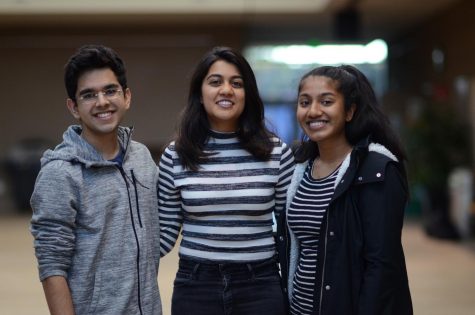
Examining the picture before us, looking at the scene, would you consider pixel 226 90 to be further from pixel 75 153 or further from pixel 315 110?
pixel 75 153

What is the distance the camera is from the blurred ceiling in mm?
13211

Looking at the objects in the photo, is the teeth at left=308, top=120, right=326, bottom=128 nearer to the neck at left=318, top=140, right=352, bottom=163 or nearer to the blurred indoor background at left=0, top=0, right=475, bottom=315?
the neck at left=318, top=140, right=352, bottom=163

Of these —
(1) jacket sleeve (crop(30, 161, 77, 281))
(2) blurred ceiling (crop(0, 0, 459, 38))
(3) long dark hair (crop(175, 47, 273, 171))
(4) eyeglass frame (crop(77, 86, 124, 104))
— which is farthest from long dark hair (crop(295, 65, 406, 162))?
(2) blurred ceiling (crop(0, 0, 459, 38))

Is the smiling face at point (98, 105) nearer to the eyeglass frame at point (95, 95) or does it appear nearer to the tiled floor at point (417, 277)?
the eyeglass frame at point (95, 95)

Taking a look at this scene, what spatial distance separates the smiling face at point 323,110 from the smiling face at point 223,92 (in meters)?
0.26

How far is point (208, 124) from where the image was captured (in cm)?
298

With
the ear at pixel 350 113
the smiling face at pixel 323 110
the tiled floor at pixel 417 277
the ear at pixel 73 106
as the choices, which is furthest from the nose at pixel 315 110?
the tiled floor at pixel 417 277

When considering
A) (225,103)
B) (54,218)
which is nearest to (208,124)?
(225,103)

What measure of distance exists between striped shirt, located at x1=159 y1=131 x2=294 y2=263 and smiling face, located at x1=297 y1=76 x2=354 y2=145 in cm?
25

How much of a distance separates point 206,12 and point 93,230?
38.3 ft

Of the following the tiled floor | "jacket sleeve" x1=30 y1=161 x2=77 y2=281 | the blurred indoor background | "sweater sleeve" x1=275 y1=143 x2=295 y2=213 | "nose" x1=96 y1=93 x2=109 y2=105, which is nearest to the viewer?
"jacket sleeve" x1=30 y1=161 x2=77 y2=281

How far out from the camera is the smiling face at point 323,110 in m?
2.75

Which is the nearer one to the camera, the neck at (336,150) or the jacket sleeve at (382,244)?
the jacket sleeve at (382,244)

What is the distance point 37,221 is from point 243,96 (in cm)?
95
